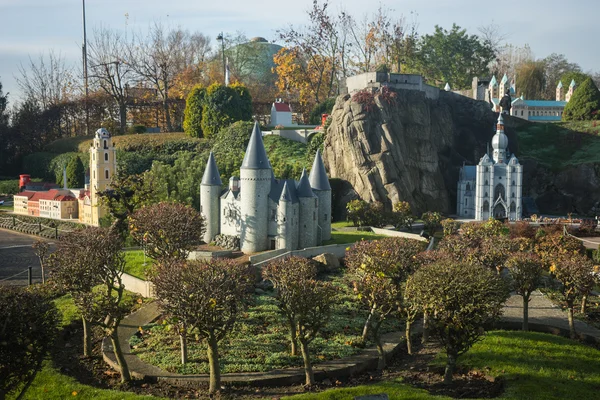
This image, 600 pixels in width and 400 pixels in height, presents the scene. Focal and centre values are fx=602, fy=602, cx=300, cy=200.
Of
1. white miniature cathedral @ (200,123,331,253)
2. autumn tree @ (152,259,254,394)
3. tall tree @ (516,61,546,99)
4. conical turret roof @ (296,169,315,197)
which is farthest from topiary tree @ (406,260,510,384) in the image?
tall tree @ (516,61,546,99)

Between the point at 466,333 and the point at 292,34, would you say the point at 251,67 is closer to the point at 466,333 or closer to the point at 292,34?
the point at 292,34

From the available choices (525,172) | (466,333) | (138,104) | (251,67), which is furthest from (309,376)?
(251,67)

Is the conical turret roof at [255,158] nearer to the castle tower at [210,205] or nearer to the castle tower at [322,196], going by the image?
the castle tower at [210,205]

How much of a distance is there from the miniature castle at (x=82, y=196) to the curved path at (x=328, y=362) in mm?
A: 22588

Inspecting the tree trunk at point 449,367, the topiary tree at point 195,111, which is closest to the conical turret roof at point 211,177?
the tree trunk at point 449,367

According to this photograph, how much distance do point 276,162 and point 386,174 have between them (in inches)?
439

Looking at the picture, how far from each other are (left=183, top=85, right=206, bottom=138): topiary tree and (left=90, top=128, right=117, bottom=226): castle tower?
18.8 m

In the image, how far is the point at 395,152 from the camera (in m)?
56.7

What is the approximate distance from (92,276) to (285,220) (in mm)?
14184

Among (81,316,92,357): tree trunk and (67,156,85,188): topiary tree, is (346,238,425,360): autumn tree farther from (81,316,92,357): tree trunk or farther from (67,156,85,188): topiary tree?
(67,156,85,188): topiary tree

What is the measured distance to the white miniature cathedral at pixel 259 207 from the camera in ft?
119

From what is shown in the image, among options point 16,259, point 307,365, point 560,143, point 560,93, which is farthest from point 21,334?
point 560,93

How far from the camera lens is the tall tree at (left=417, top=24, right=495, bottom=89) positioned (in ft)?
276

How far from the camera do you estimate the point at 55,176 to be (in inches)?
2709
